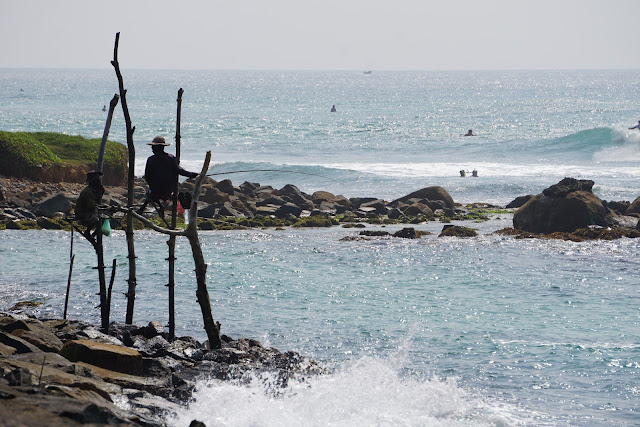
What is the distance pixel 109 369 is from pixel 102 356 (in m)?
0.17

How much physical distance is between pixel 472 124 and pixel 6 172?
5466 centimetres

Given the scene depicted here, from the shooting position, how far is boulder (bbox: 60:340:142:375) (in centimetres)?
974

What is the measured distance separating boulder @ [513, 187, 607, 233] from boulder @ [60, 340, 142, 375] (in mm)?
17450

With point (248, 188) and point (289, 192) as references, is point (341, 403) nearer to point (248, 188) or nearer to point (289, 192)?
point (289, 192)

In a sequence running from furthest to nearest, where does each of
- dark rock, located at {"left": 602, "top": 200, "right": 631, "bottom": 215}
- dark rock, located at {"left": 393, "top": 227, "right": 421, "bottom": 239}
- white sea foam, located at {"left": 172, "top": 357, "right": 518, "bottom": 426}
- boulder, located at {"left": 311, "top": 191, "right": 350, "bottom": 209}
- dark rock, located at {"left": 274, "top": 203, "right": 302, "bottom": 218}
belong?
boulder, located at {"left": 311, "top": 191, "right": 350, "bottom": 209}
dark rock, located at {"left": 274, "top": 203, "right": 302, "bottom": 218}
dark rock, located at {"left": 602, "top": 200, "right": 631, "bottom": 215}
dark rock, located at {"left": 393, "top": 227, "right": 421, "bottom": 239}
white sea foam, located at {"left": 172, "top": 357, "right": 518, "bottom": 426}

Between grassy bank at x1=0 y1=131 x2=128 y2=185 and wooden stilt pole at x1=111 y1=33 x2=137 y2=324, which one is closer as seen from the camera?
wooden stilt pole at x1=111 y1=33 x2=137 y2=324

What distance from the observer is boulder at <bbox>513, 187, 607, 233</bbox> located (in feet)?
82.2

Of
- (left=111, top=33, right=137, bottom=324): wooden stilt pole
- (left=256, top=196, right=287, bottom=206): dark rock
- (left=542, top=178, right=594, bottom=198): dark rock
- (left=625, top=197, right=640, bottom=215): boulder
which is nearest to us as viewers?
(left=111, top=33, right=137, bottom=324): wooden stilt pole

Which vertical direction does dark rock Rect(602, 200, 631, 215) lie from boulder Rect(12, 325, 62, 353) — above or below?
below

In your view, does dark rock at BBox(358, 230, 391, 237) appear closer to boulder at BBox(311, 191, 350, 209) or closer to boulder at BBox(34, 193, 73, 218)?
boulder at BBox(311, 191, 350, 209)

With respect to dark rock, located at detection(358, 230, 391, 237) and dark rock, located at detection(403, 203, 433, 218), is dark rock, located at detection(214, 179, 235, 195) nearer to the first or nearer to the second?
dark rock, located at detection(403, 203, 433, 218)

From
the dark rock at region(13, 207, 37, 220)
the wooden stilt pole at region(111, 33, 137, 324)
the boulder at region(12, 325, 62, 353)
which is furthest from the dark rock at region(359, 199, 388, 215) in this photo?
the boulder at region(12, 325, 62, 353)

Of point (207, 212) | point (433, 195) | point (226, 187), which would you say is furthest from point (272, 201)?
point (433, 195)

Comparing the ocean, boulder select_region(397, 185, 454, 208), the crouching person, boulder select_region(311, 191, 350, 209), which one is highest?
the crouching person
